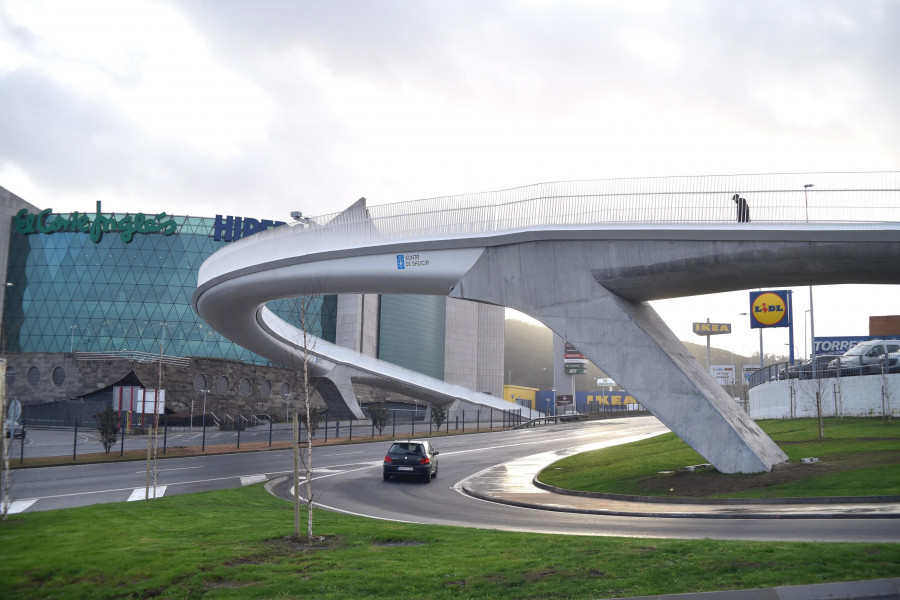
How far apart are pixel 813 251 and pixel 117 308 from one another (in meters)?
82.7

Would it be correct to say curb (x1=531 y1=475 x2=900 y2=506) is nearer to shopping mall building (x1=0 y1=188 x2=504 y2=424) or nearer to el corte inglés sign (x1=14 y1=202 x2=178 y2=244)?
shopping mall building (x1=0 y1=188 x2=504 y2=424)

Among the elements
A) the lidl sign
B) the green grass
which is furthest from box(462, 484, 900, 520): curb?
the lidl sign

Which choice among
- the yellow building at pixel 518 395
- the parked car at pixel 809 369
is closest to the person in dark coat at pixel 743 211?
the parked car at pixel 809 369

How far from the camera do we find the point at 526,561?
34.8 feet

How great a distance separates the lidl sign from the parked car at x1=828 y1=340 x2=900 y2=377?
1311cm

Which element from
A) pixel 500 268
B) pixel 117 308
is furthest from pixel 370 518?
pixel 117 308

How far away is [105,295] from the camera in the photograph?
8662 cm

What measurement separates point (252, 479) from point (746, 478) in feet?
56.1

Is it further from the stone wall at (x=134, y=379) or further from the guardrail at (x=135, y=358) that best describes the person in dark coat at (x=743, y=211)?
the guardrail at (x=135, y=358)

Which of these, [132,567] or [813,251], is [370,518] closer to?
[132,567]

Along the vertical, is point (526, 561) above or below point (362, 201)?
below

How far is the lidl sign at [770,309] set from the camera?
2080 inches

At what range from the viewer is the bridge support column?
21500mm

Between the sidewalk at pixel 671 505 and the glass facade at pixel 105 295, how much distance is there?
6626 cm
